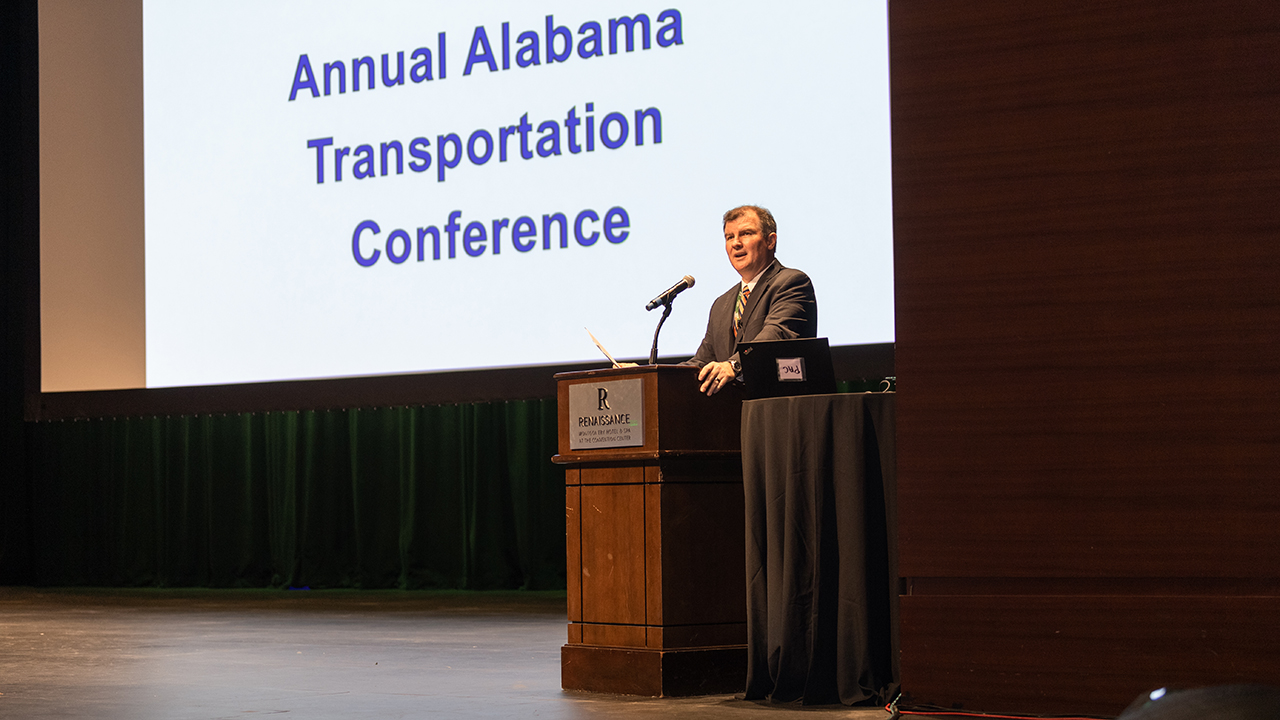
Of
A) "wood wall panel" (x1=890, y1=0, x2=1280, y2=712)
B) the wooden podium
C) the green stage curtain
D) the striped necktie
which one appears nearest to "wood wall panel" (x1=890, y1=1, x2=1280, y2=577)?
"wood wall panel" (x1=890, y1=0, x2=1280, y2=712)

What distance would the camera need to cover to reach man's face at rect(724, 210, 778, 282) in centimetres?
390

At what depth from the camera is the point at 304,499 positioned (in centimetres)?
866

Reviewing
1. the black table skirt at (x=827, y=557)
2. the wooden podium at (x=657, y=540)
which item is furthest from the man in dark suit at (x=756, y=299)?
the black table skirt at (x=827, y=557)

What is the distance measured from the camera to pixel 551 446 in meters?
7.82

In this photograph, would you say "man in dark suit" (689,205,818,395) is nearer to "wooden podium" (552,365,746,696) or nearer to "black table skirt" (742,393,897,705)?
"wooden podium" (552,365,746,696)

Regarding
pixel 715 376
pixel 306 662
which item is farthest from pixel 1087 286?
pixel 306 662

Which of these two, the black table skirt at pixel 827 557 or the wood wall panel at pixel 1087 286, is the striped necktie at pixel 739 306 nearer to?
the black table skirt at pixel 827 557

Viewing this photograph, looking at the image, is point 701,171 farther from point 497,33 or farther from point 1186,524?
point 1186,524

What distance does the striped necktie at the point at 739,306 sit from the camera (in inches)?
155

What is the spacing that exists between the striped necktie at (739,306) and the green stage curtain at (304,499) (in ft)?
12.8

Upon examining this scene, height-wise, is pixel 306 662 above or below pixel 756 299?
below

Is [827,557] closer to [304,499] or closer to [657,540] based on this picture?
[657,540]

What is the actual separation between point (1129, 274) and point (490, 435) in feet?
18.3

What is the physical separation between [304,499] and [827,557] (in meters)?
5.84
